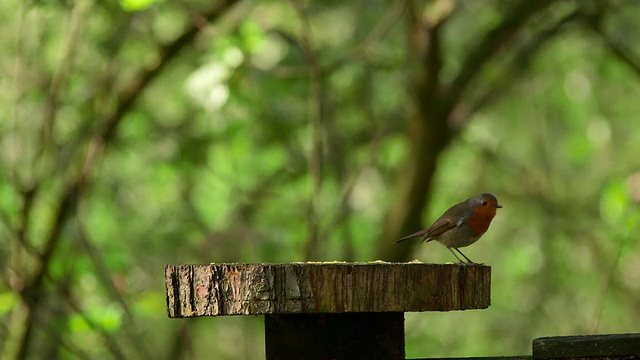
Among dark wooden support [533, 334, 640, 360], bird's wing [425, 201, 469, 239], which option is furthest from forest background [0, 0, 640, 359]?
dark wooden support [533, 334, 640, 360]

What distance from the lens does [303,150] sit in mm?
8891

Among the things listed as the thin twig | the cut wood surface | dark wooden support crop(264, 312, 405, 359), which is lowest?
dark wooden support crop(264, 312, 405, 359)

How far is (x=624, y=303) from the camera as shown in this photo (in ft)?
36.7

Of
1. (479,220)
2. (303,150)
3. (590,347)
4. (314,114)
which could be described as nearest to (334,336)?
(590,347)

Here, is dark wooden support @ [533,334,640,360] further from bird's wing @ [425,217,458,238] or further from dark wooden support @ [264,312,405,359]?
bird's wing @ [425,217,458,238]

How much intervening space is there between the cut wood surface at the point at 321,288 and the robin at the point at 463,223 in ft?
4.01

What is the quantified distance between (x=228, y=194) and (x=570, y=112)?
3.19 m

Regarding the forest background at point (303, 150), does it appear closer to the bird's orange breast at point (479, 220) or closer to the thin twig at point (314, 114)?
the thin twig at point (314, 114)

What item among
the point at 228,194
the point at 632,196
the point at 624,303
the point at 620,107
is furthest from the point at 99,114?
the point at 624,303

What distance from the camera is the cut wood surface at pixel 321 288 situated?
263 cm

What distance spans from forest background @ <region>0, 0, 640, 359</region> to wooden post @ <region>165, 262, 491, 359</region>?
2.51 m

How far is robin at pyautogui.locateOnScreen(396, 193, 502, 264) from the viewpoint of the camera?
3.95m

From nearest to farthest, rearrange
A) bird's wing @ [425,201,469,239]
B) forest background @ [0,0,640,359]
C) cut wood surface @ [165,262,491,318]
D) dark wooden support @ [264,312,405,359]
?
1. cut wood surface @ [165,262,491,318]
2. dark wooden support @ [264,312,405,359]
3. bird's wing @ [425,201,469,239]
4. forest background @ [0,0,640,359]

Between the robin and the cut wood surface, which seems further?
the robin
